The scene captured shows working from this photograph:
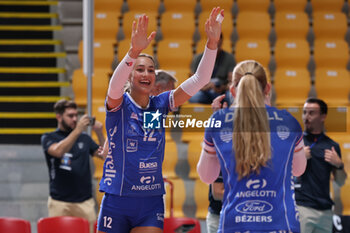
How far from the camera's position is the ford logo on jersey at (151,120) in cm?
325

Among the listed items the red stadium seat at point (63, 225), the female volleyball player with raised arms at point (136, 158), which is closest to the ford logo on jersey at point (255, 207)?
the female volleyball player with raised arms at point (136, 158)

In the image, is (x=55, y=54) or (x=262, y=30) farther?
(x=55, y=54)

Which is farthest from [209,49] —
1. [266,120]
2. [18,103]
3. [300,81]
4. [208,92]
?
[18,103]

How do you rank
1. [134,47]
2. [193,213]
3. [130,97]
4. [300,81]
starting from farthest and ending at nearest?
1. [300,81]
2. [193,213]
3. [130,97]
4. [134,47]

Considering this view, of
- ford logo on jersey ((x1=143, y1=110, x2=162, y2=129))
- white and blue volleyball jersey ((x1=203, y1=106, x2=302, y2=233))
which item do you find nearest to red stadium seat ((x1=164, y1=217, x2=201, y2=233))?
ford logo on jersey ((x1=143, y1=110, x2=162, y2=129))

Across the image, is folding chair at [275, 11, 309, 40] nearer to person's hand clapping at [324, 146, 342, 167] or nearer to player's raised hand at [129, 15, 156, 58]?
person's hand clapping at [324, 146, 342, 167]

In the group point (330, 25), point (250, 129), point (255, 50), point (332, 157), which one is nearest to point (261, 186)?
point (250, 129)

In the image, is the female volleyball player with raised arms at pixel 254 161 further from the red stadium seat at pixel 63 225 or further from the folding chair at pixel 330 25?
the folding chair at pixel 330 25

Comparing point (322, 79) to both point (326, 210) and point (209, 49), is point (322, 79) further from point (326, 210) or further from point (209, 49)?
point (209, 49)

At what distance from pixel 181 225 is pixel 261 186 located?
165 centimetres

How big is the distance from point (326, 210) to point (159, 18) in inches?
108

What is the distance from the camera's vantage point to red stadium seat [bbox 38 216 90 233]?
4.29 metres

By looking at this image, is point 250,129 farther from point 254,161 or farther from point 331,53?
point 331,53

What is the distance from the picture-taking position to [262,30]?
24.5 ft
